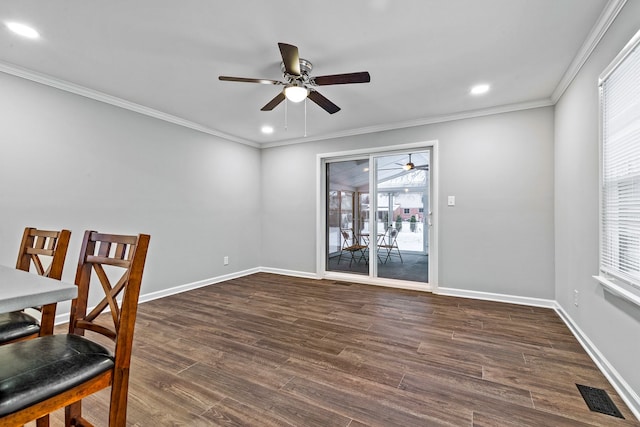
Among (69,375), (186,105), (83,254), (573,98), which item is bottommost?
(69,375)

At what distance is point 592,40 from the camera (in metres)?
2.20

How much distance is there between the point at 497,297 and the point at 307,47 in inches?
145

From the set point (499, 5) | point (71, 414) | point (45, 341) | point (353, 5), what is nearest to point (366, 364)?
point (71, 414)

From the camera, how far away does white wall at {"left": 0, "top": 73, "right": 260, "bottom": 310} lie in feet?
9.10

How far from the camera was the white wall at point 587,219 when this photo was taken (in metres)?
1.77

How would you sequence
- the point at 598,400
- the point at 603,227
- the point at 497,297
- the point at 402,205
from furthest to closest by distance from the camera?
the point at 402,205 < the point at 497,297 < the point at 603,227 < the point at 598,400

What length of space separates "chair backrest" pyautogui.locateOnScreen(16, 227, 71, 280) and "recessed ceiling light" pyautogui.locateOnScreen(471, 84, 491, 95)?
373 cm

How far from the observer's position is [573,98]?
2.76 meters

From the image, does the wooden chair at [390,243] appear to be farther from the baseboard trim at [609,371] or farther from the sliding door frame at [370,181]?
the baseboard trim at [609,371]

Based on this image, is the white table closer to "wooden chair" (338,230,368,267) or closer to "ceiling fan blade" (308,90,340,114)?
"ceiling fan blade" (308,90,340,114)

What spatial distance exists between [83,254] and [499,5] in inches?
114

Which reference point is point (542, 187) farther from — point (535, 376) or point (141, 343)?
point (141, 343)

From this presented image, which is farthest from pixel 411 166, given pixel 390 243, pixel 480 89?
pixel 480 89

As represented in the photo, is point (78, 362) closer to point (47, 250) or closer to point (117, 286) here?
point (117, 286)
